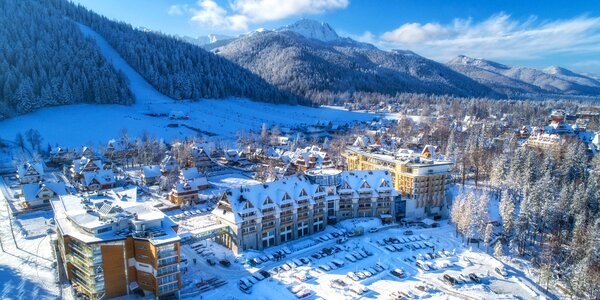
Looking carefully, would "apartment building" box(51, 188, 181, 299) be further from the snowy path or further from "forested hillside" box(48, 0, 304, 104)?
"forested hillside" box(48, 0, 304, 104)

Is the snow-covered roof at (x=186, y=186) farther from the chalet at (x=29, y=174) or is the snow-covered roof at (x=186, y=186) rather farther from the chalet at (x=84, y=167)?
the chalet at (x=29, y=174)

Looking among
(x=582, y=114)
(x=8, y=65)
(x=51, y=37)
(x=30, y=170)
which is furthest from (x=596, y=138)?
(x=51, y=37)

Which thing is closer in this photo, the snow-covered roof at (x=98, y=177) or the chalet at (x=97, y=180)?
the chalet at (x=97, y=180)

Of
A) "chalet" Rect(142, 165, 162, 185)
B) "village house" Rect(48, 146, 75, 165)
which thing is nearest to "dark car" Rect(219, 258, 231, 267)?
"chalet" Rect(142, 165, 162, 185)

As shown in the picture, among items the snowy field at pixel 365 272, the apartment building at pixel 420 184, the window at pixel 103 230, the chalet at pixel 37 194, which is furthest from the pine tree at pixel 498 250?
the chalet at pixel 37 194

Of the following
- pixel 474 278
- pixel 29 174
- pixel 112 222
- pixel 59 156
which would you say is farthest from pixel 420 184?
pixel 59 156

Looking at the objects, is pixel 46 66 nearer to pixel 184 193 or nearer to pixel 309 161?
pixel 184 193

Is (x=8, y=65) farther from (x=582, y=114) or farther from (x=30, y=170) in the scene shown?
(x=582, y=114)
